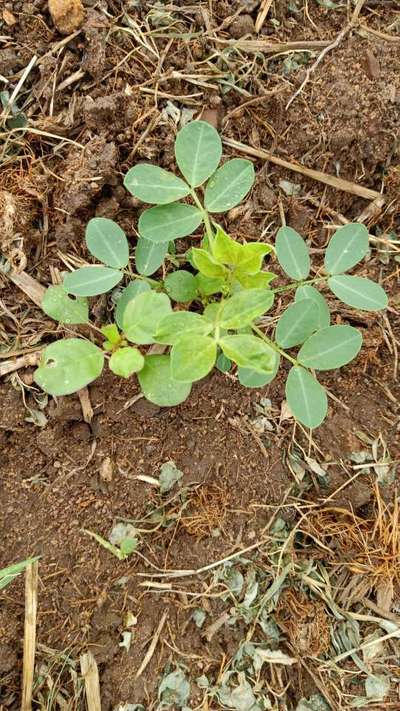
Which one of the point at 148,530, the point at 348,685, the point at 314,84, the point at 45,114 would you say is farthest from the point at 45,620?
the point at 314,84

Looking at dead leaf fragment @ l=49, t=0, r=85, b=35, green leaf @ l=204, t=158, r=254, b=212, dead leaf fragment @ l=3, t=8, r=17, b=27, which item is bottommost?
green leaf @ l=204, t=158, r=254, b=212

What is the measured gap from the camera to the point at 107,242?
1319 millimetres

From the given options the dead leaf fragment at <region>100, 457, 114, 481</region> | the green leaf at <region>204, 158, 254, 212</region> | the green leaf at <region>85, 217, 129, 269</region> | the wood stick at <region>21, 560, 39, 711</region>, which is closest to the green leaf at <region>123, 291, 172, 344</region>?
the green leaf at <region>85, 217, 129, 269</region>

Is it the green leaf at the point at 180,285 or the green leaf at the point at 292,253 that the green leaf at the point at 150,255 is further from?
the green leaf at the point at 292,253

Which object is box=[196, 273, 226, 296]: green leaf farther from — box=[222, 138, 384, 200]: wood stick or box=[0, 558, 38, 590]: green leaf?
box=[0, 558, 38, 590]: green leaf

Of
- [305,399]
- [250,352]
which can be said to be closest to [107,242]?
[250,352]

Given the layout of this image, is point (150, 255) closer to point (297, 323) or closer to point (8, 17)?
point (297, 323)

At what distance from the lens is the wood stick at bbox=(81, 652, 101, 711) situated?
1339mm

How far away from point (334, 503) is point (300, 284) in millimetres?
537

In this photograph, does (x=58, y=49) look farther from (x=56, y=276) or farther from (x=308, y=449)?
(x=308, y=449)

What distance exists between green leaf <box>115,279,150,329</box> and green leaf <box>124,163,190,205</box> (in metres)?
0.18

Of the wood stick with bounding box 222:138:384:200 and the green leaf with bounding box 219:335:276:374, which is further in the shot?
the wood stick with bounding box 222:138:384:200

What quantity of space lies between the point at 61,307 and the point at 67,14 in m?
0.67

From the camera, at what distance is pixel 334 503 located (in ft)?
4.89
